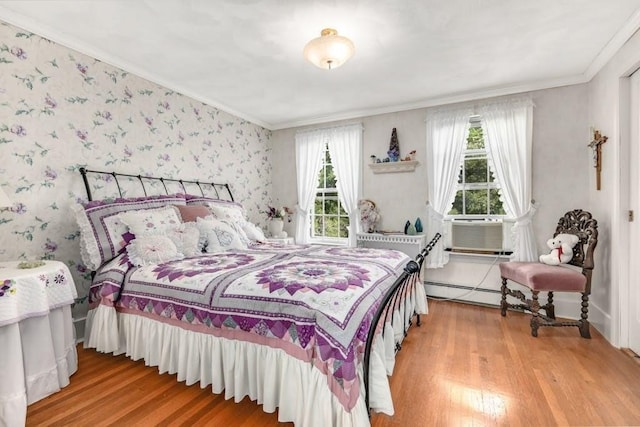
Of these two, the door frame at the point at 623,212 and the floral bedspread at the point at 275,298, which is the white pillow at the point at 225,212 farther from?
the door frame at the point at 623,212

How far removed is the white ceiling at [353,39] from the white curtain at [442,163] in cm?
28

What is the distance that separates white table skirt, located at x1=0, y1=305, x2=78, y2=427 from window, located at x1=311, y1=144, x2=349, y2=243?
319 cm

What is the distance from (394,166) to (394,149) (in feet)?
0.72

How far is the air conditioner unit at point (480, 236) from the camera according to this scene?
3281mm

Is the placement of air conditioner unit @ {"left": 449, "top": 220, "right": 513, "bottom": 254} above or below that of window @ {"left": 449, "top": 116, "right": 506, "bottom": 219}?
below

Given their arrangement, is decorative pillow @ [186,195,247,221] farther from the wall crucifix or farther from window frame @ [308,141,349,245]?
the wall crucifix

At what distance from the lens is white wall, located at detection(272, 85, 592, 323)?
2.98m

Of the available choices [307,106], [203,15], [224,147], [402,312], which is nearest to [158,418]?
[402,312]

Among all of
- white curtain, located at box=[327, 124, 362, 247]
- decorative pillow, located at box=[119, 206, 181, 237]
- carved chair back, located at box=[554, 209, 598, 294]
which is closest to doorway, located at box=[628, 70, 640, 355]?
carved chair back, located at box=[554, 209, 598, 294]

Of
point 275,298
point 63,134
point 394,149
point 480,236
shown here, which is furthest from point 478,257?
point 63,134

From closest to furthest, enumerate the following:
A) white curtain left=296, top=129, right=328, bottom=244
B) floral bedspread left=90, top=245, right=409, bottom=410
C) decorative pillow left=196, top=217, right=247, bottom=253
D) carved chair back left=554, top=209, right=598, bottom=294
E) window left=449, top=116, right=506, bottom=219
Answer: floral bedspread left=90, top=245, right=409, bottom=410 → carved chair back left=554, top=209, right=598, bottom=294 → decorative pillow left=196, top=217, right=247, bottom=253 → window left=449, top=116, right=506, bottom=219 → white curtain left=296, top=129, right=328, bottom=244

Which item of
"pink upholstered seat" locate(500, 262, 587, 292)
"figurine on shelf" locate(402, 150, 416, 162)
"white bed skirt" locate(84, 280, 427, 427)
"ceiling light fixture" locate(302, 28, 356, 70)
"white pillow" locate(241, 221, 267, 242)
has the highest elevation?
"ceiling light fixture" locate(302, 28, 356, 70)

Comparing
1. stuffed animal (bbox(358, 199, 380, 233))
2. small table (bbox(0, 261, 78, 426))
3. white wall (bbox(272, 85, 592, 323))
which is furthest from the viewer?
stuffed animal (bbox(358, 199, 380, 233))

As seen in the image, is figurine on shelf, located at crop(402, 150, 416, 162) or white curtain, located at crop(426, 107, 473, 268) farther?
figurine on shelf, located at crop(402, 150, 416, 162)
